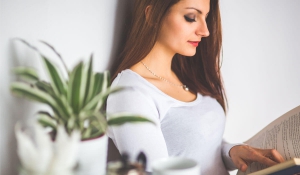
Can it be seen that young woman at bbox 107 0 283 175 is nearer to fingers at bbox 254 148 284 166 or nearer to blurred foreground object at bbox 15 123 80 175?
fingers at bbox 254 148 284 166

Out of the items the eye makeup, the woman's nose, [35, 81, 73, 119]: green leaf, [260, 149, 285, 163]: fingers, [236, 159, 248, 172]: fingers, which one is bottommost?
[236, 159, 248, 172]: fingers

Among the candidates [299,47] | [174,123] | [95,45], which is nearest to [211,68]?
[174,123]

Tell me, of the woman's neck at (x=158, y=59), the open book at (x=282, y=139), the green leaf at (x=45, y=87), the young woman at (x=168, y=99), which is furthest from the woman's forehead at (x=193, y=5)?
the green leaf at (x=45, y=87)

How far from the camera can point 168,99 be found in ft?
3.14

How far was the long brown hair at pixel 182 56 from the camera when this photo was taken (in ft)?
3.08

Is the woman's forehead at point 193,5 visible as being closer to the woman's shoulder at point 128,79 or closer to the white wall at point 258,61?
the woman's shoulder at point 128,79

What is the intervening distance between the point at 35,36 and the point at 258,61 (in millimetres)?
1217

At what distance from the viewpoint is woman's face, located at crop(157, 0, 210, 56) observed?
0.93m

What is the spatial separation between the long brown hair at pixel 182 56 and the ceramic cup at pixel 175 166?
0.48 metres

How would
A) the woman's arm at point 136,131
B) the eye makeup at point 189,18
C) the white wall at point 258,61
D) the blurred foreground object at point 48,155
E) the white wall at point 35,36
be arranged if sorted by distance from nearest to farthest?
the blurred foreground object at point 48,155, the white wall at point 35,36, the woman's arm at point 136,131, the eye makeup at point 189,18, the white wall at point 258,61

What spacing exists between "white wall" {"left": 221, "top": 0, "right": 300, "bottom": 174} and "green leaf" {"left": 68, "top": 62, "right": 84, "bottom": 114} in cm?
105

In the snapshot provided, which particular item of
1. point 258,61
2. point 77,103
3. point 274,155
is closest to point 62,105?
point 77,103

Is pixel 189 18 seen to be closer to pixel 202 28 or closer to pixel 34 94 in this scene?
pixel 202 28

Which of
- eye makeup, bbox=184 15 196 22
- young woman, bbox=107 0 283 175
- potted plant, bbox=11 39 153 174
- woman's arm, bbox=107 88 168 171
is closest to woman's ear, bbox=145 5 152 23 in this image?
young woman, bbox=107 0 283 175
